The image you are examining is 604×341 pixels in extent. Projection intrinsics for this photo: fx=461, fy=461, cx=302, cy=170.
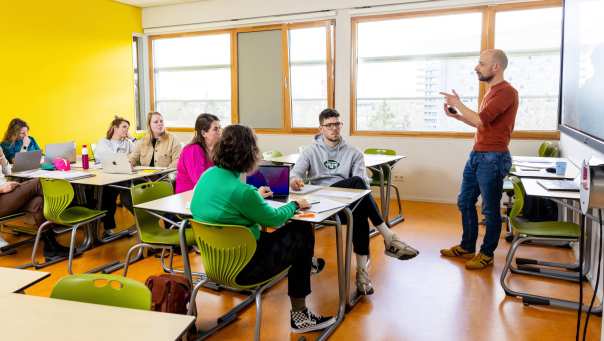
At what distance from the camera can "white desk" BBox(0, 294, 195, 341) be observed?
125 centimetres

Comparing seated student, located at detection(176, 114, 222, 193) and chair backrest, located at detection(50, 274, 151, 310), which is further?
seated student, located at detection(176, 114, 222, 193)

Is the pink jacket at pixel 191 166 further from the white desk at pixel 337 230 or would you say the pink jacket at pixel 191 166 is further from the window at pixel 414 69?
the window at pixel 414 69

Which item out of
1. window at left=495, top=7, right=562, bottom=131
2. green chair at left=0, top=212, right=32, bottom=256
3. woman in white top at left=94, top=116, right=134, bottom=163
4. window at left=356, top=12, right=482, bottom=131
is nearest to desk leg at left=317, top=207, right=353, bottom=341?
green chair at left=0, top=212, right=32, bottom=256

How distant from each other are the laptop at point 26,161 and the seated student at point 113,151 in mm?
542

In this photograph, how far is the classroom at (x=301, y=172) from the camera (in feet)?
7.77

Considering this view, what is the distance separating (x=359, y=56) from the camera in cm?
664

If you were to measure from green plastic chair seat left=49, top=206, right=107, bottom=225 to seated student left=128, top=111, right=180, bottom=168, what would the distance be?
915 mm

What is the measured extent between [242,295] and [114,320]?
197 cm

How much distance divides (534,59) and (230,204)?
195 inches

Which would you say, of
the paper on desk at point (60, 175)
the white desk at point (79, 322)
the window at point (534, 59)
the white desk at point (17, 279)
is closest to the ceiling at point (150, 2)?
the paper on desk at point (60, 175)

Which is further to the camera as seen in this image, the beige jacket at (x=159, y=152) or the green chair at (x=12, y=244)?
the beige jacket at (x=159, y=152)

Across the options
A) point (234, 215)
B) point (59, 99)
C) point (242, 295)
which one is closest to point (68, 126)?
point (59, 99)

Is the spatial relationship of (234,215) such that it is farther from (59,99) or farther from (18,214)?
(59,99)

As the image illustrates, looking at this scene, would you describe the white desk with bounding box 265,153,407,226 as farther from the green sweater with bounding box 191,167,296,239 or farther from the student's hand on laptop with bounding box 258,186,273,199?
the green sweater with bounding box 191,167,296,239
